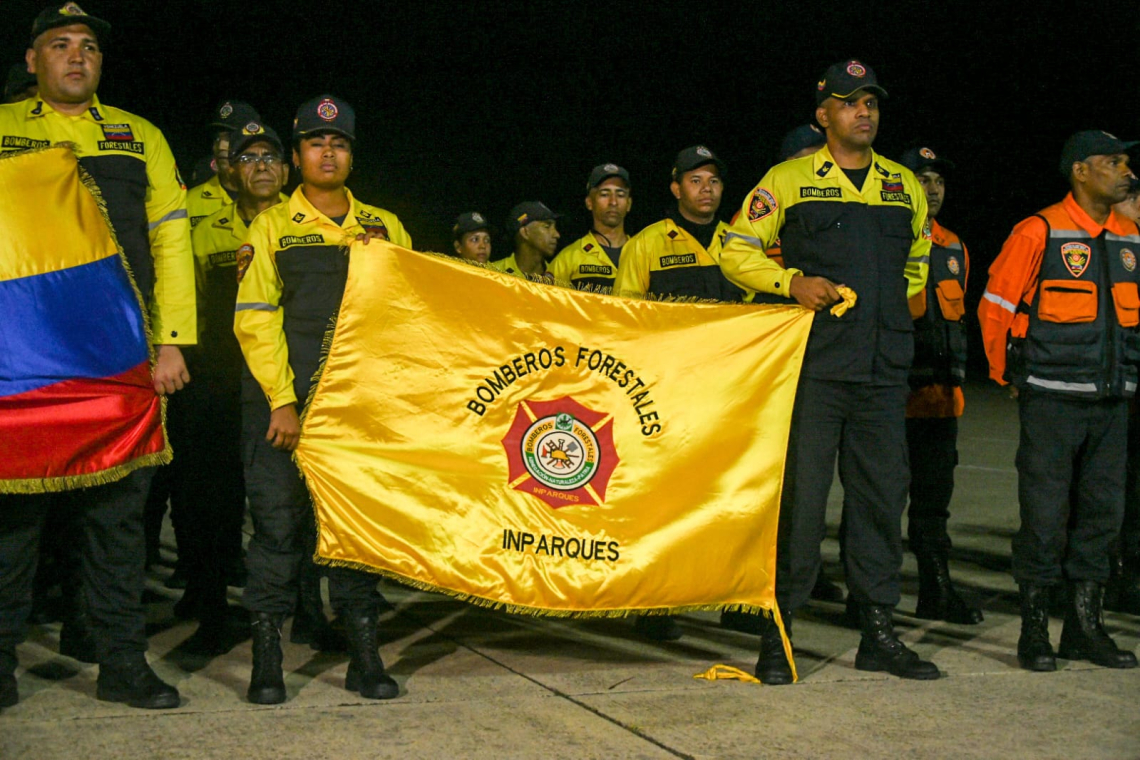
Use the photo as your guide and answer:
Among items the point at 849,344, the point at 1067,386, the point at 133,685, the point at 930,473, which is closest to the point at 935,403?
the point at 930,473

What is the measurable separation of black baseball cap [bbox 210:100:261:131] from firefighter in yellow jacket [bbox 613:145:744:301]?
2.16 metres

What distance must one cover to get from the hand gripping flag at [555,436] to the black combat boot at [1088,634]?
51.9 inches

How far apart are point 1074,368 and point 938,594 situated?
1.37m

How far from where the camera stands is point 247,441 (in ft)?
15.4

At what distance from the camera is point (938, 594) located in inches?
231

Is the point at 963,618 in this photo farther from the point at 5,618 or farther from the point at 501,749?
the point at 5,618

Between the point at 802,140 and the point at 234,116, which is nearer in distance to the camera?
the point at 802,140

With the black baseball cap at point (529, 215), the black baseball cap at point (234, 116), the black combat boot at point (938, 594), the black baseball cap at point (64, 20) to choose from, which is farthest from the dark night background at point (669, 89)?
the black combat boot at point (938, 594)

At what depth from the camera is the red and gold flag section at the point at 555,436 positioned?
4.73m

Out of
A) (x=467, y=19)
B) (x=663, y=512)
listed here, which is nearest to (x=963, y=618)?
(x=663, y=512)

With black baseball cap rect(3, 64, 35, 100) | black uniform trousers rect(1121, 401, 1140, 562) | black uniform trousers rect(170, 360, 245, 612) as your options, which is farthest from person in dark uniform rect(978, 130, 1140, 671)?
black baseball cap rect(3, 64, 35, 100)

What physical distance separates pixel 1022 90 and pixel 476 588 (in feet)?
55.2

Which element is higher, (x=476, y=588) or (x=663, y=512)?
(x=663, y=512)

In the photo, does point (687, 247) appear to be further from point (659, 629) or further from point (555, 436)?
point (659, 629)
